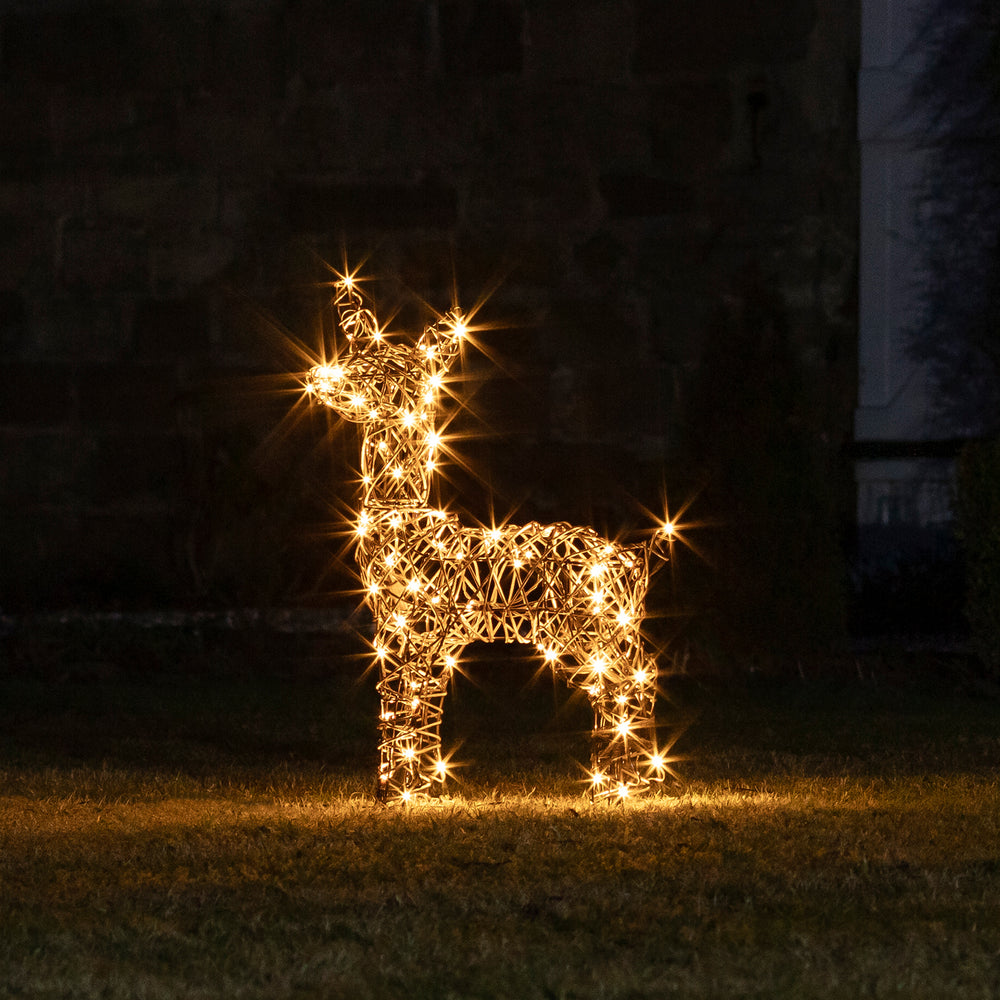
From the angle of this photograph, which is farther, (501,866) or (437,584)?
(437,584)

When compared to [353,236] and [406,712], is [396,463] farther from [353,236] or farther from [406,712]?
[353,236]

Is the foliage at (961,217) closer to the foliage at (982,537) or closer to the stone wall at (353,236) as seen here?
the stone wall at (353,236)

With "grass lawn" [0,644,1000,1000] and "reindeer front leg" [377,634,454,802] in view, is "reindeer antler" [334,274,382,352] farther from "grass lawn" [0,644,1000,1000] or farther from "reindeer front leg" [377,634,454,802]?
"grass lawn" [0,644,1000,1000]

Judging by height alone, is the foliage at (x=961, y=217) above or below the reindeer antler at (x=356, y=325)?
above

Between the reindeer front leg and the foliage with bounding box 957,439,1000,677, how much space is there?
4.07 metres

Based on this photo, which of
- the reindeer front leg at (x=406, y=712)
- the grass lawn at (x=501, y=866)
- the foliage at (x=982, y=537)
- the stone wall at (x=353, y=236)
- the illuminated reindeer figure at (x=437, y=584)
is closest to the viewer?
the grass lawn at (x=501, y=866)

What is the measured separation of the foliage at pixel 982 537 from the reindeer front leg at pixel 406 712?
4.07 m

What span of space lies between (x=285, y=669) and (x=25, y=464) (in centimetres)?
288

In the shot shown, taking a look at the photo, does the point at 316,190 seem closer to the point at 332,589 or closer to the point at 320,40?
the point at 320,40

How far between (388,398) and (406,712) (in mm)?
1107

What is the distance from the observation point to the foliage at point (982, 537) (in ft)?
28.1

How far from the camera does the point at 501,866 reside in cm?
463

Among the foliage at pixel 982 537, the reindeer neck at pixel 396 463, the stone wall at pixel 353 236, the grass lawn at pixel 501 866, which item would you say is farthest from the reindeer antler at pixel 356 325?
the stone wall at pixel 353 236

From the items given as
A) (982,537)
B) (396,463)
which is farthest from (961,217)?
(396,463)
